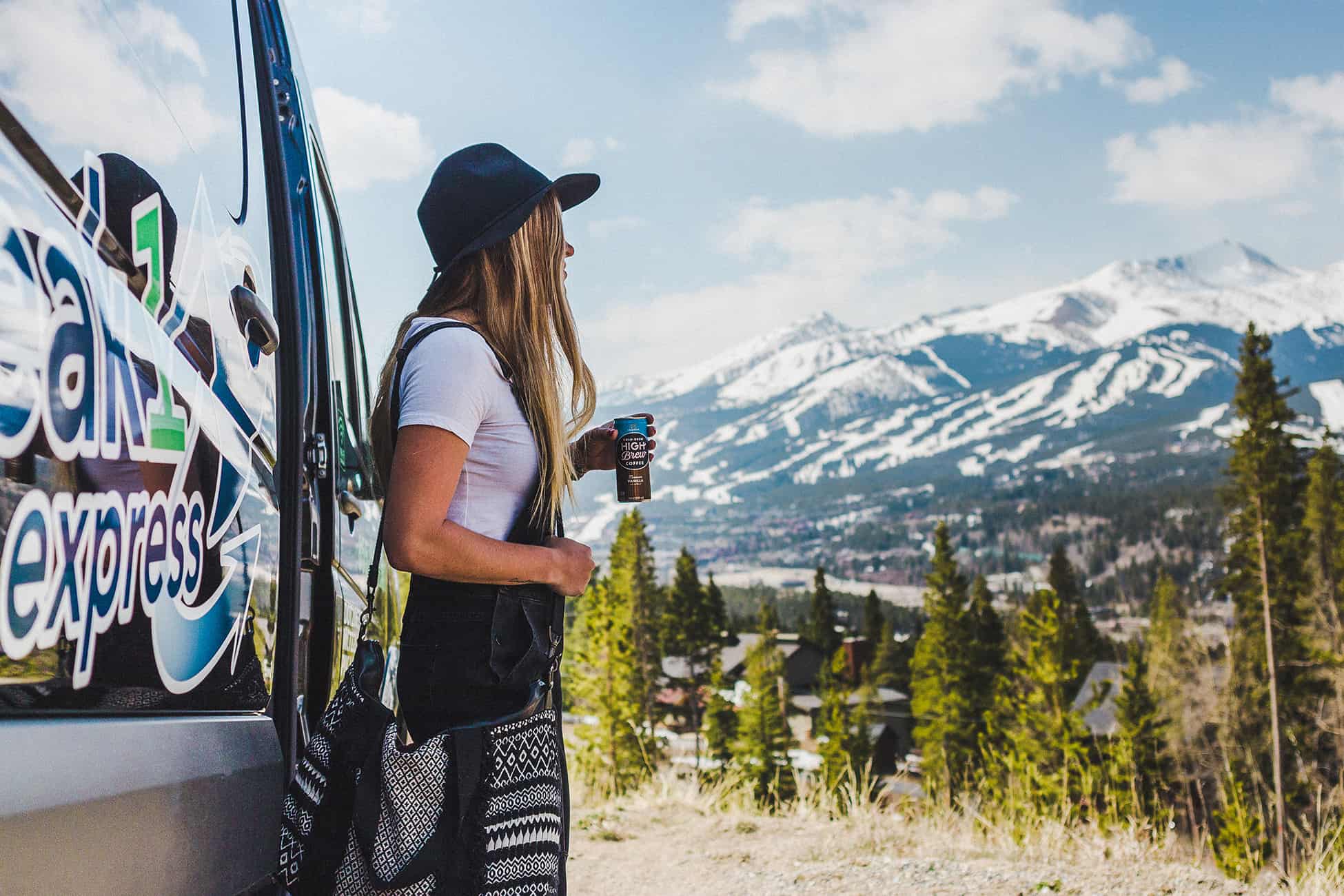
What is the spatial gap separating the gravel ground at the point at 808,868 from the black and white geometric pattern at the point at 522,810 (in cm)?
296

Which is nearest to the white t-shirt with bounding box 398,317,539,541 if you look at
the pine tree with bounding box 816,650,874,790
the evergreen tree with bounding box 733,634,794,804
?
the pine tree with bounding box 816,650,874,790

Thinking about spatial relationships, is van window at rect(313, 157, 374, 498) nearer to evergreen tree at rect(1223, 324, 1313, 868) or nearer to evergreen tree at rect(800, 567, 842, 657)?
evergreen tree at rect(1223, 324, 1313, 868)

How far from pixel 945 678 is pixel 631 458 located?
144 feet

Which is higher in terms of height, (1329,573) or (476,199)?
(476,199)

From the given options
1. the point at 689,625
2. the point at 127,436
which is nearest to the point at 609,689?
the point at 689,625

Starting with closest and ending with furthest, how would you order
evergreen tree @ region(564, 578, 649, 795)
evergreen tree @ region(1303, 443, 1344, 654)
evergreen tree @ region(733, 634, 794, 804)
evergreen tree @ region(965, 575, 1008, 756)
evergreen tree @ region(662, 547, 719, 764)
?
evergreen tree @ region(1303, 443, 1344, 654), evergreen tree @ region(564, 578, 649, 795), evergreen tree @ region(733, 634, 794, 804), evergreen tree @ region(965, 575, 1008, 756), evergreen tree @ region(662, 547, 719, 764)

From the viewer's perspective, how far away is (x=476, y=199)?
191cm

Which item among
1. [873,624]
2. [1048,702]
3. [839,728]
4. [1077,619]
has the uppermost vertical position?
[1077,619]

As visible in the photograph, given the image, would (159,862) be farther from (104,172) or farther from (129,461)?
(104,172)

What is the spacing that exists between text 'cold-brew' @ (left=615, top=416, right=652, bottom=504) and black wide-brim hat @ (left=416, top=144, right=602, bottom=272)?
0.55 meters

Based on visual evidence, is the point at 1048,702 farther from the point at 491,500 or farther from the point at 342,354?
the point at 491,500

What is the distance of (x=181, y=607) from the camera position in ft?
4.51

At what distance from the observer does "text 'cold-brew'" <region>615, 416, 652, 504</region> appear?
2320 millimetres

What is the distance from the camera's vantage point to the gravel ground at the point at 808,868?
436 cm
